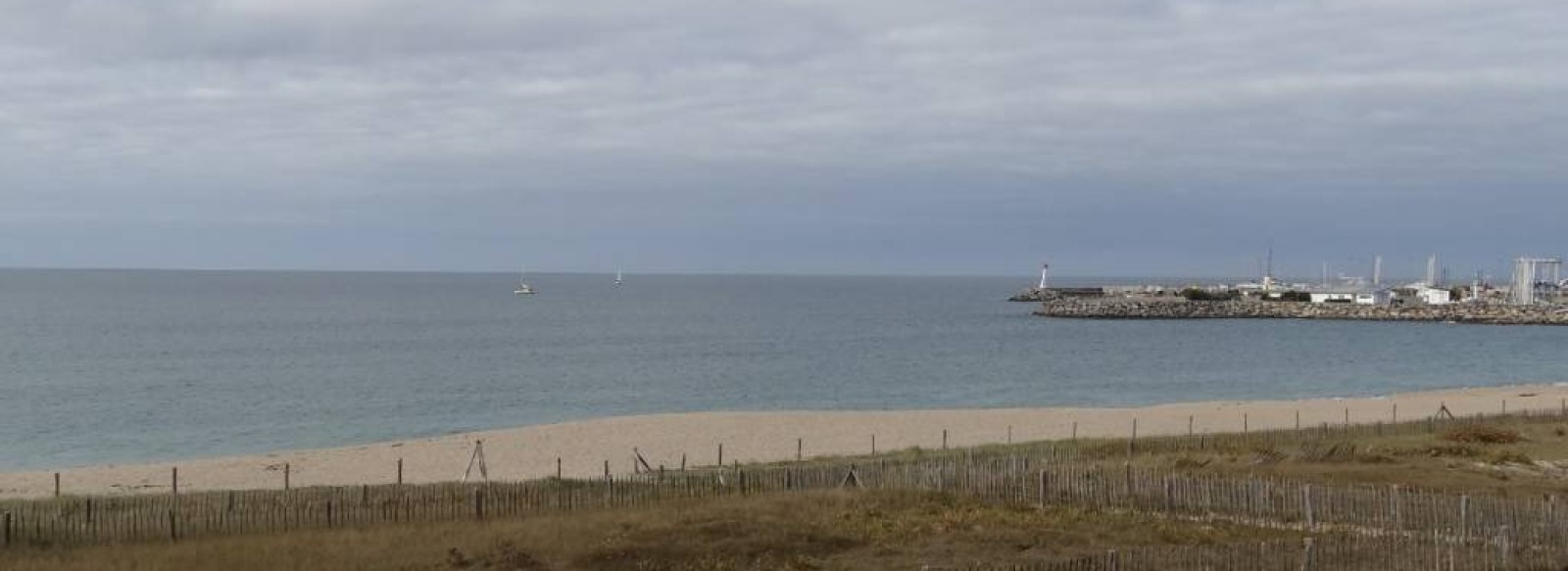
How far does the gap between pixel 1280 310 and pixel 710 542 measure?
6127 inches

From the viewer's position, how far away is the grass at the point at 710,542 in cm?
2006

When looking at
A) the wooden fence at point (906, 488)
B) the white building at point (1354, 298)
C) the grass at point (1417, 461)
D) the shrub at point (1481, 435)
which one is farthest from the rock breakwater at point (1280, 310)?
the wooden fence at point (906, 488)

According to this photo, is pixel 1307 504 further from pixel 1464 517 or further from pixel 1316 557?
pixel 1316 557

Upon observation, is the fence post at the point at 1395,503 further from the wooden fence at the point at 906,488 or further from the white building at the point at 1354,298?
the white building at the point at 1354,298

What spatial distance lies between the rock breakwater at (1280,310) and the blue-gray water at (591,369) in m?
11.6

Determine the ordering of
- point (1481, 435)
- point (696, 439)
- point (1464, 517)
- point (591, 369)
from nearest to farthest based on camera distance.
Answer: point (1464, 517) < point (1481, 435) < point (696, 439) < point (591, 369)

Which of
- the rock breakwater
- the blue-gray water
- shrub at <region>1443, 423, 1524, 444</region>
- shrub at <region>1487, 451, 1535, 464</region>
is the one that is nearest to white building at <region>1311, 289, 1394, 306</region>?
the rock breakwater

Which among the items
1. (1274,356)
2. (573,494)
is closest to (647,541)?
(573,494)

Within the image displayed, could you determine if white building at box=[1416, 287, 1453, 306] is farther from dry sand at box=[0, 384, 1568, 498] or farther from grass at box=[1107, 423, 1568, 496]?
grass at box=[1107, 423, 1568, 496]

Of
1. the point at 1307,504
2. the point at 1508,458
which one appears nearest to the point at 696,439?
the point at 1508,458

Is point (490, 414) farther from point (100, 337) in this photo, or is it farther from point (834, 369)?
point (100, 337)

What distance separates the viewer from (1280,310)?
542 ft

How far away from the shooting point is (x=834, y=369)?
8831cm

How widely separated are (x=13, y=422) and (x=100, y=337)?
5913 cm
